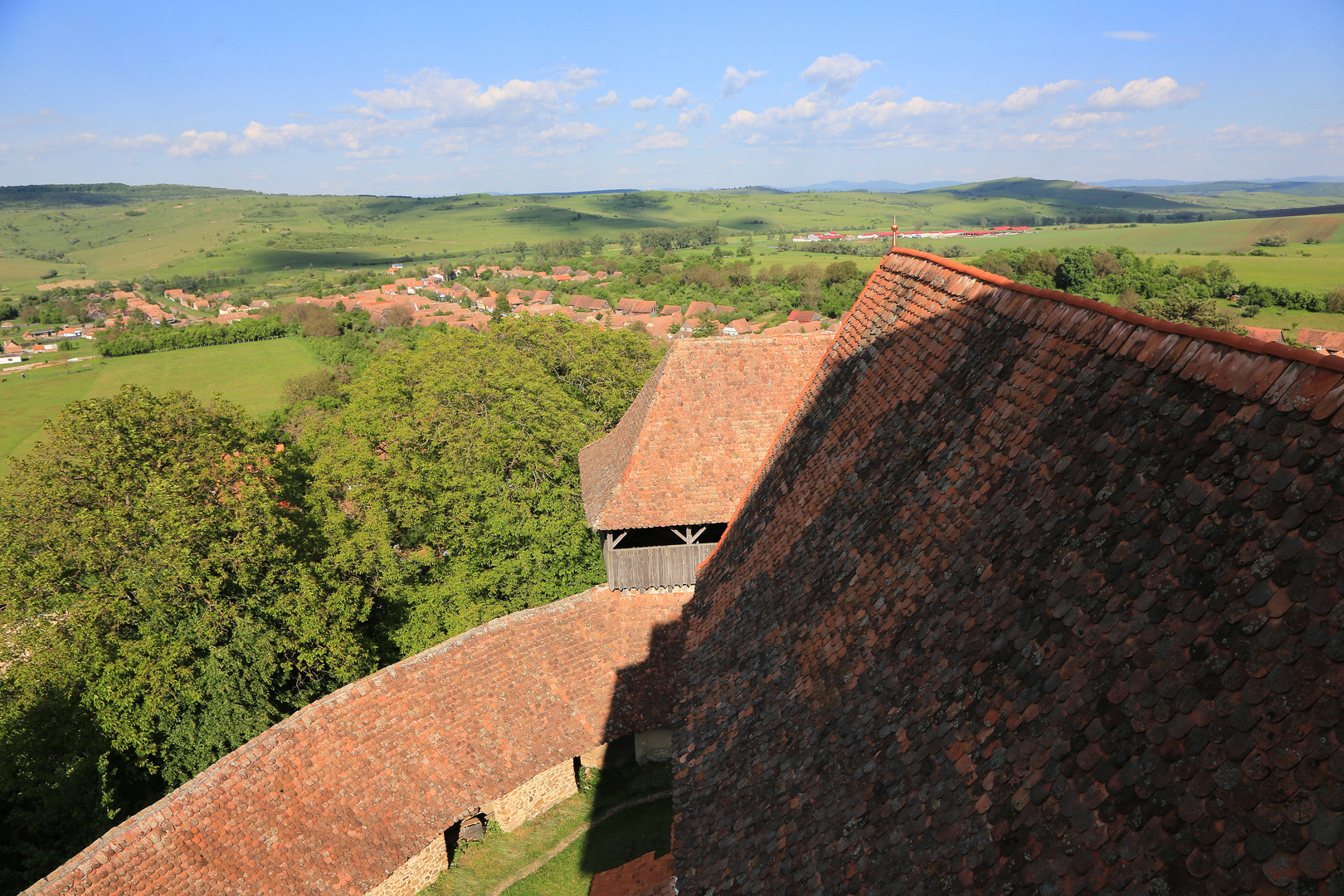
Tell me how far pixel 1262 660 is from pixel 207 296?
172076 mm

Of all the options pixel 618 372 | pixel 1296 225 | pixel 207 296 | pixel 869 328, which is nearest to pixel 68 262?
pixel 207 296

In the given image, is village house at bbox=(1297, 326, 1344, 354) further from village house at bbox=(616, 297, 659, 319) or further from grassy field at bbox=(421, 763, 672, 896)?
village house at bbox=(616, 297, 659, 319)

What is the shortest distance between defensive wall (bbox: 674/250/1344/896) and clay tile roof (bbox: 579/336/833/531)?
282 inches

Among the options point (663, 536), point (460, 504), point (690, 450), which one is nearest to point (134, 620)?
point (460, 504)

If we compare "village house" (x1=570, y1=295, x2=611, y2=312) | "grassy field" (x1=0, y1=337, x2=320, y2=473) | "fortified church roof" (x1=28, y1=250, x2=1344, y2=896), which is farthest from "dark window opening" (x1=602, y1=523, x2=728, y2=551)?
"village house" (x1=570, y1=295, x2=611, y2=312)

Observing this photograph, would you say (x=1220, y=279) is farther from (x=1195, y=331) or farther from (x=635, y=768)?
(x=1195, y=331)

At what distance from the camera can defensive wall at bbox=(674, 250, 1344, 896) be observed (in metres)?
3.60

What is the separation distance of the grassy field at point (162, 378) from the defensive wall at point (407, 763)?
176ft

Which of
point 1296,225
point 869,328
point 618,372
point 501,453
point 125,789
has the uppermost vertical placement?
point 1296,225

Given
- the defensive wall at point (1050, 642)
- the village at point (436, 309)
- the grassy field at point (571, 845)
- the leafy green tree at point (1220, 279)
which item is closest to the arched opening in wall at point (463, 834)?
the grassy field at point (571, 845)

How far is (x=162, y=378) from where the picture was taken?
240 ft

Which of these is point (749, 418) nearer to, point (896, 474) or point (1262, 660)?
point (896, 474)

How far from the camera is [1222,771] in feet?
11.7

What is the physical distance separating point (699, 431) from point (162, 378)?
78.9m
